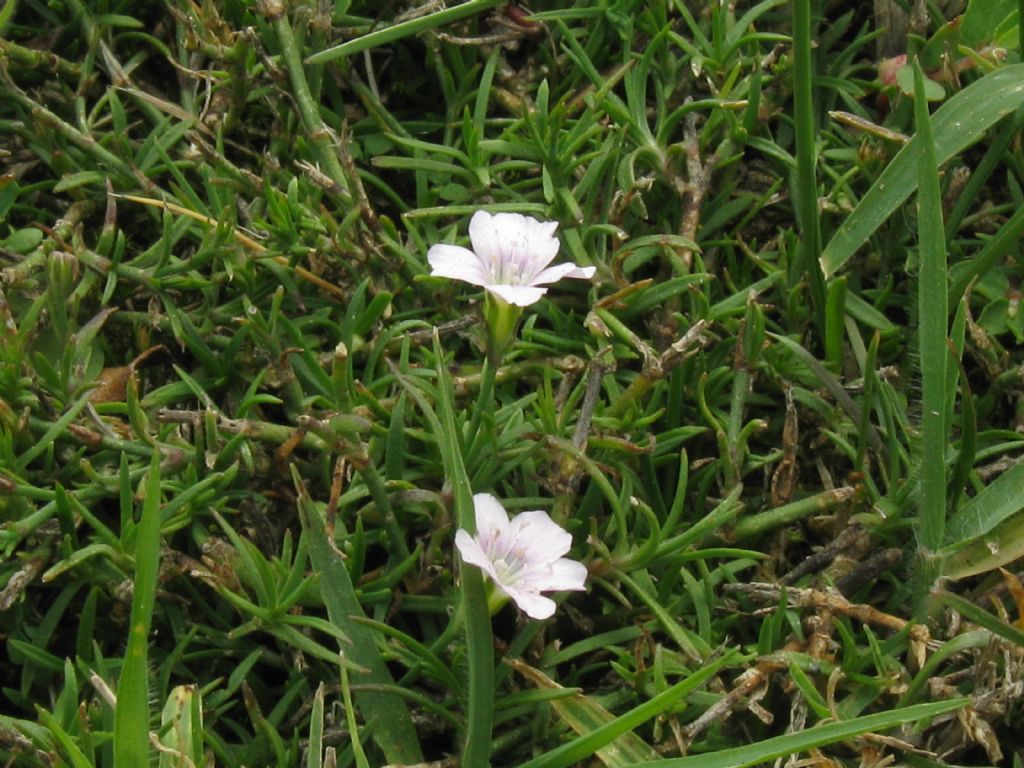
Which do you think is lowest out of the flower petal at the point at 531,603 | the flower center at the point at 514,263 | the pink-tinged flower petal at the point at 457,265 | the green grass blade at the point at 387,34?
the flower petal at the point at 531,603

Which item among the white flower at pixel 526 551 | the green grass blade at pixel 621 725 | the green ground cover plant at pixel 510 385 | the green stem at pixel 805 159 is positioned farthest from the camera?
the green stem at pixel 805 159

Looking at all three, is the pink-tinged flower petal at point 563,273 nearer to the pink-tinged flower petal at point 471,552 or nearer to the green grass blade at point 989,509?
the pink-tinged flower petal at point 471,552

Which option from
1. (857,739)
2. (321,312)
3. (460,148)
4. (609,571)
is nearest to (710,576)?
(609,571)

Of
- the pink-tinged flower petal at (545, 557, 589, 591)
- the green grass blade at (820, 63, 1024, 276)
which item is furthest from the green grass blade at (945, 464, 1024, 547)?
the pink-tinged flower petal at (545, 557, 589, 591)

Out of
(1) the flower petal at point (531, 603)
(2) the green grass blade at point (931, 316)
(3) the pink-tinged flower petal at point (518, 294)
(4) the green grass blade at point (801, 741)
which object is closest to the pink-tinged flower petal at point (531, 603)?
(1) the flower petal at point (531, 603)

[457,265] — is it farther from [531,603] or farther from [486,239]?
[531,603]

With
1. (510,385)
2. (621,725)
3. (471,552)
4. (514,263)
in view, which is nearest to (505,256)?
(514,263)

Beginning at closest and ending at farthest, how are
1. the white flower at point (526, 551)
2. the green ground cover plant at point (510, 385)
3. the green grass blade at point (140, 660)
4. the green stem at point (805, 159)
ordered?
the green grass blade at point (140, 660) → the white flower at point (526, 551) → the green ground cover plant at point (510, 385) → the green stem at point (805, 159)

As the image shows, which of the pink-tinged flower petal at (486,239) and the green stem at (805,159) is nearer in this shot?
the pink-tinged flower petal at (486,239)
